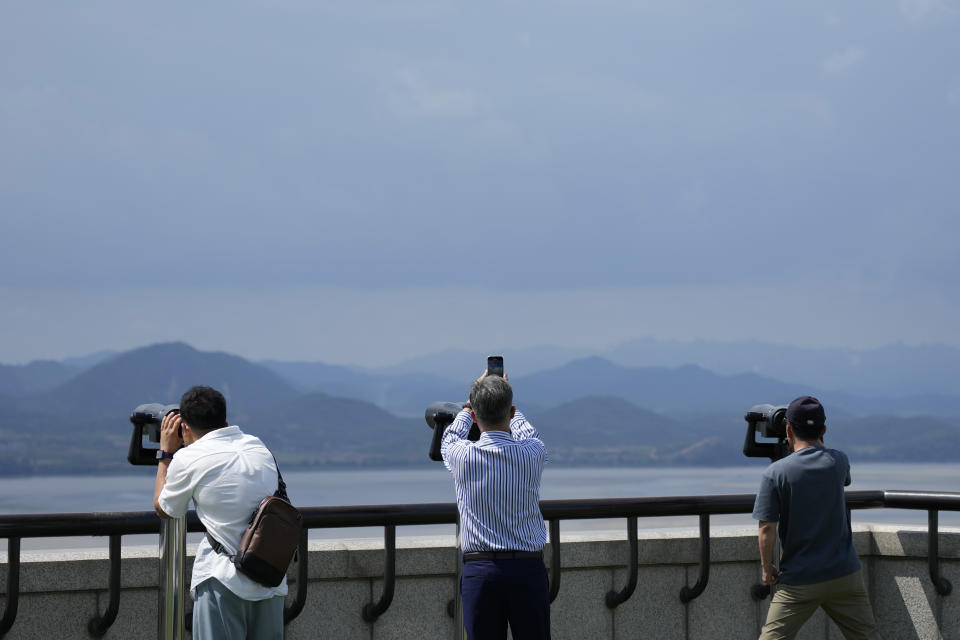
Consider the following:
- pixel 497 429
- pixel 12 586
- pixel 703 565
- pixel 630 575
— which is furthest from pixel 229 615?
pixel 703 565

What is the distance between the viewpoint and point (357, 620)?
6734 millimetres

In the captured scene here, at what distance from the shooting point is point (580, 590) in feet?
23.7

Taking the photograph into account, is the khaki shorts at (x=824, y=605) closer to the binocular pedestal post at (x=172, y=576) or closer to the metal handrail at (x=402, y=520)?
A: the metal handrail at (x=402, y=520)

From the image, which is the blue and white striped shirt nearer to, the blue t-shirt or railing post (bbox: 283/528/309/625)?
the blue t-shirt

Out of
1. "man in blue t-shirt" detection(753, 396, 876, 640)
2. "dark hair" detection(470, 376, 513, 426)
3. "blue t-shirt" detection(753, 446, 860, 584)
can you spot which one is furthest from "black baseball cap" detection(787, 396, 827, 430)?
"dark hair" detection(470, 376, 513, 426)

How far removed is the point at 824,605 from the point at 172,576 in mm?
3269

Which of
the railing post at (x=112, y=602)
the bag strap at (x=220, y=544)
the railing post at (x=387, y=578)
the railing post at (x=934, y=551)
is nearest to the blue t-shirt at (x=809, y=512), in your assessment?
the railing post at (x=934, y=551)

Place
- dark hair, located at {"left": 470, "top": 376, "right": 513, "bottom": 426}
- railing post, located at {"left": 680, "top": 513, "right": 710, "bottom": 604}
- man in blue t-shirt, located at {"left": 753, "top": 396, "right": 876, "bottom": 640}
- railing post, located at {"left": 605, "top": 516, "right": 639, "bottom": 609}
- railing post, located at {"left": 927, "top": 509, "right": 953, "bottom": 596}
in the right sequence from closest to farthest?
1. dark hair, located at {"left": 470, "top": 376, "right": 513, "bottom": 426}
2. man in blue t-shirt, located at {"left": 753, "top": 396, "right": 876, "bottom": 640}
3. railing post, located at {"left": 605, "top": 516, "right": 639, "bottom": 609}
4. railing post, located at {"left": 680, "top": 513, "right": 710, "bottom": 604}
5. railing post, located at {"left": 927, "top": 509, "right": 953, "bottom": 596}

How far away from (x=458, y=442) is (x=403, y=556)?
2.06m

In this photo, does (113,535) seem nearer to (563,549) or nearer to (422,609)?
(422,609)

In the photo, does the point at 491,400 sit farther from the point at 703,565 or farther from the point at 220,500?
the point at 703,565

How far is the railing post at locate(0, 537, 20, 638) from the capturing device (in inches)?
230

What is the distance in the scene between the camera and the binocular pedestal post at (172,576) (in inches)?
211

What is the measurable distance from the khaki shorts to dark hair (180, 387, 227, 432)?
3.00m
